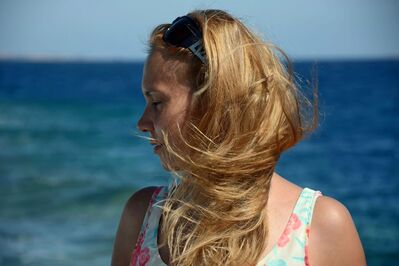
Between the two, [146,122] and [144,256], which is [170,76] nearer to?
[146,122]

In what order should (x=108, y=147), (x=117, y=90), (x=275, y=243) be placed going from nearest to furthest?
1. (x=275, y=243)
2. (x=108, y=147)
3. (x=117, y=90)

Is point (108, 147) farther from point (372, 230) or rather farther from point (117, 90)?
Result: point (117, 90)

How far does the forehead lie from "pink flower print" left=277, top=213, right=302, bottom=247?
35cm

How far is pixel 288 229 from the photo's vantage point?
1524 mm

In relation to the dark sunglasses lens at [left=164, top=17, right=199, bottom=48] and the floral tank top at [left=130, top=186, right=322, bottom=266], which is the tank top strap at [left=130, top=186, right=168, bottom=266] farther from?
the dark sunglasses lens at [left=164, top=17, right=199, bottom=48]

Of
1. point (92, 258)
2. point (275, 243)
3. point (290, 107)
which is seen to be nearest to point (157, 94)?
point (290, 107)

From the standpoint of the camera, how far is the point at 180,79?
1549mm

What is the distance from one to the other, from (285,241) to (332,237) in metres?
0.09

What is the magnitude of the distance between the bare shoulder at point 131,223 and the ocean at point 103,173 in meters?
0.38

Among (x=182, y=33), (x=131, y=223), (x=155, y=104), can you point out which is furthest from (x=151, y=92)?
(x=131, y=223)

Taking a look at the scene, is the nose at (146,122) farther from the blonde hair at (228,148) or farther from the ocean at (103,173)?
the ocean at (103,173)

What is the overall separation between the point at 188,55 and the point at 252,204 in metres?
0.34

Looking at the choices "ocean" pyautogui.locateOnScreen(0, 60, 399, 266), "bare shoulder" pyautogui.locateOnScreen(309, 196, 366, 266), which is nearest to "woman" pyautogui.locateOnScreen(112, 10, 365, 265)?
"bare shoulder" pyautogui.locateOnScreen(309, 196, 366, 266)

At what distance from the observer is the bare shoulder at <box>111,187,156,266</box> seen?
1638mm
